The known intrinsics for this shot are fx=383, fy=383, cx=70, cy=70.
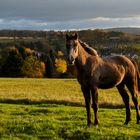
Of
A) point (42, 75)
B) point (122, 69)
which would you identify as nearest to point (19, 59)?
point (42, 75)

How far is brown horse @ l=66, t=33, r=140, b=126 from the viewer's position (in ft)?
38.2

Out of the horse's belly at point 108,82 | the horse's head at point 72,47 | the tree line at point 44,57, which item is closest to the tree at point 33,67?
the tree line at point 44,57

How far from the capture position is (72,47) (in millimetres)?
11305

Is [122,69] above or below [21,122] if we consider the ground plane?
above

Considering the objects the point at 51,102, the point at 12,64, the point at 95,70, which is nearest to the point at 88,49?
the point at 95,70

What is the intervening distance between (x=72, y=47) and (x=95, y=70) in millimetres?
1203

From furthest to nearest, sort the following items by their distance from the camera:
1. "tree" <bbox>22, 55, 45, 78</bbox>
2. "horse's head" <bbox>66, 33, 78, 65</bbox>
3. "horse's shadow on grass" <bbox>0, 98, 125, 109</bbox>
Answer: "tree" <bbox>22, 55, 45, 78</bbox> < "horse's shadow on grass" <bbox>0, 98, 125, 109</bbox> < "horse's head" <bbox>66, 33, 78, 65</bbox>

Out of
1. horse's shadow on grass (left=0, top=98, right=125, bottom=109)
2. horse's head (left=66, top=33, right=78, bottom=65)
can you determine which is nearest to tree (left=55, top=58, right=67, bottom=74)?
horse's shadow on grass (left=0, top=98, right=125, bottom=109)

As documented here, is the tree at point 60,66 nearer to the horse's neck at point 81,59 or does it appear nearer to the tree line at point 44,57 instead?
the tree line at point 44,57

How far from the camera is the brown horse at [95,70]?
11641 millimetres

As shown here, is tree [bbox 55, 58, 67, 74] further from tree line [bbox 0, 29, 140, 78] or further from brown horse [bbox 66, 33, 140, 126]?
brown horse [bbox 66, 33, 140, 126]

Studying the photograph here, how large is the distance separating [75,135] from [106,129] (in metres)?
1.37

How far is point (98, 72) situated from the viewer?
12.1 m

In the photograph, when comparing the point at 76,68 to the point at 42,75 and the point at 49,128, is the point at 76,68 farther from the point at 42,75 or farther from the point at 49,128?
the point at 42,75
